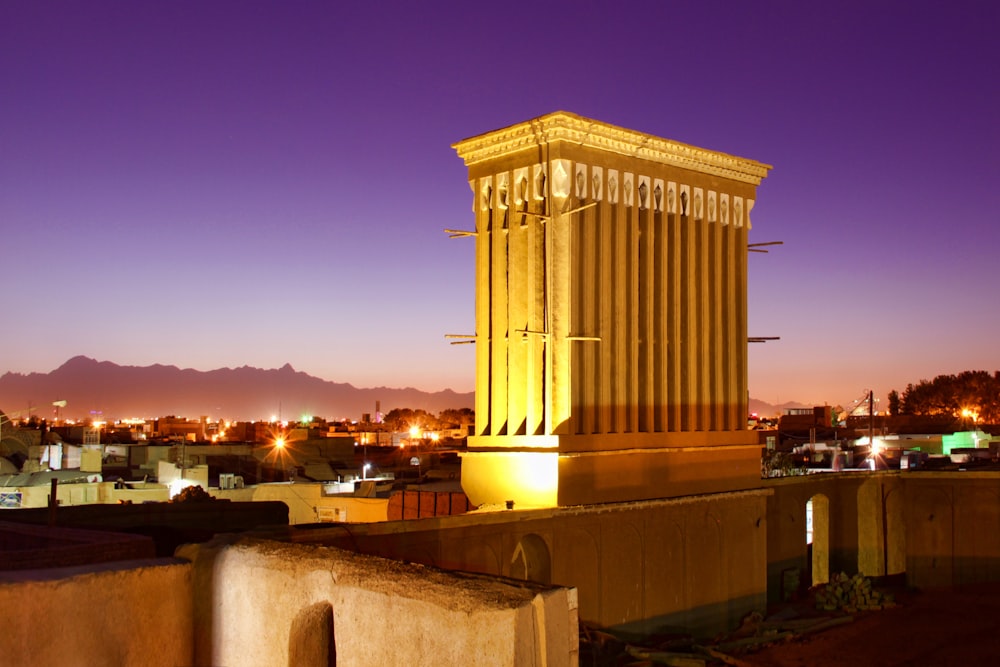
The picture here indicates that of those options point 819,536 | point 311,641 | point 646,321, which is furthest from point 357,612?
point 819,536

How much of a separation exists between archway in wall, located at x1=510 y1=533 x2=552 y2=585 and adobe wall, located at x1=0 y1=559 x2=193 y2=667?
6.24 meters

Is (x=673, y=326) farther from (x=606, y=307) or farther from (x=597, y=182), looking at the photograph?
(x=597, y=182)

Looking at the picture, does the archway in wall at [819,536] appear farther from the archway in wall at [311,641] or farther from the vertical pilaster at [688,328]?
the archway in wall at [311,641]

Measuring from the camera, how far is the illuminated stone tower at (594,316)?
1504 centimetres

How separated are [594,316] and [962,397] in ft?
276

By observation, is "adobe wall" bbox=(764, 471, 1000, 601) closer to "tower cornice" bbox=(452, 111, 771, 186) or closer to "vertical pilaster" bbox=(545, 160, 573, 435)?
"tower cornice" bbox=(452, 111, 771, 186)

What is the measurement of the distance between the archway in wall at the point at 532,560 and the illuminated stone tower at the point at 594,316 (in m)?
1.20

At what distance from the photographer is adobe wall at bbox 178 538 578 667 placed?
5211 mm

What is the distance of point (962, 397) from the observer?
8900 centimetres

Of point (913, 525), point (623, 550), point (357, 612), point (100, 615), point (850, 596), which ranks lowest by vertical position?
point (850, 596)

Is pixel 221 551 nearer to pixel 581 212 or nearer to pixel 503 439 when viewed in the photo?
pixel 503 439

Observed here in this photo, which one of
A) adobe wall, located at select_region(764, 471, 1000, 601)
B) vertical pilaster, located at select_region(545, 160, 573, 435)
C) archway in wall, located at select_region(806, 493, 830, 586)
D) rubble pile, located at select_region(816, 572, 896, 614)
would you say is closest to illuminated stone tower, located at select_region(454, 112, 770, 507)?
vertical pilaster, located at select_region(545, 160, 573, 435)

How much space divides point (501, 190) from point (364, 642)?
10.7 m

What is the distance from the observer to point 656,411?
16719 millimetres
